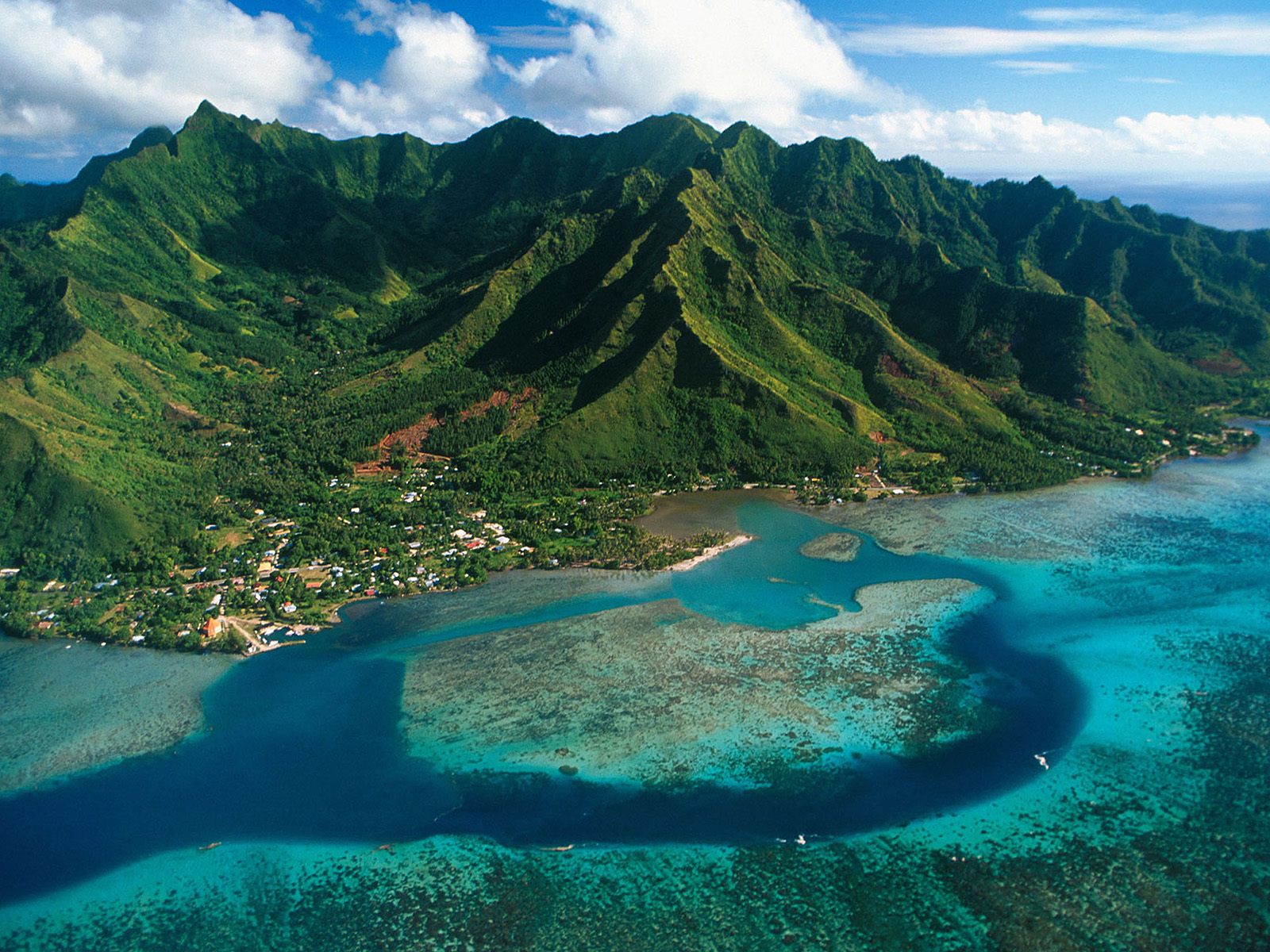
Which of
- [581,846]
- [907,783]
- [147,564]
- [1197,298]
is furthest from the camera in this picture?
[1197,298]

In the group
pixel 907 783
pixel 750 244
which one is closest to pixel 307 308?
pixel 750 244

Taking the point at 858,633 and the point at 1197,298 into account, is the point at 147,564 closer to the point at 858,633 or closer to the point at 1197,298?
the point at 858,633

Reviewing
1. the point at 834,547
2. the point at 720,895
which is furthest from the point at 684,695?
the point at 834,547

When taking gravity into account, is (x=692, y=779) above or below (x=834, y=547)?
below

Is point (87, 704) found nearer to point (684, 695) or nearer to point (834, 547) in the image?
point (684, 695)

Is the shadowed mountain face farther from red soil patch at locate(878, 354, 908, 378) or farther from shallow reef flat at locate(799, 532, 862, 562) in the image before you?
shallow reef flat at locate(799, 532, 862, 562)

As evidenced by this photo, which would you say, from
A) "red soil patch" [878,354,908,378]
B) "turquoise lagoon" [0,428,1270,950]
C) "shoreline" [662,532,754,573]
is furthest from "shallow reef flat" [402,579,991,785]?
"red soil patch" [878,354,908,378]

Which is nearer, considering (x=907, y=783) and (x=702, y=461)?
(x=907, y=783)
